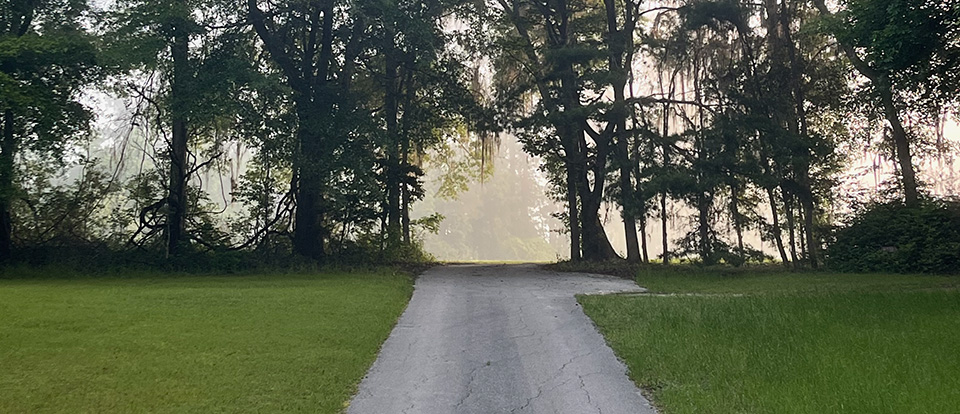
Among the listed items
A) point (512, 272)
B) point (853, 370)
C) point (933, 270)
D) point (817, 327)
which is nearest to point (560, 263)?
point (512, 272)

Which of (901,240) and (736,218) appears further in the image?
(736,218)

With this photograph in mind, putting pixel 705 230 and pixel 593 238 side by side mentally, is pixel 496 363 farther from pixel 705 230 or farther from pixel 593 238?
pixel 593 238

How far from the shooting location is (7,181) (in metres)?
19.1

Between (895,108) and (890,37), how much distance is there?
748cm

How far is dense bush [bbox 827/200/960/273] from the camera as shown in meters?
17.7

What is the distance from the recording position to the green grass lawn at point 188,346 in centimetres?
682

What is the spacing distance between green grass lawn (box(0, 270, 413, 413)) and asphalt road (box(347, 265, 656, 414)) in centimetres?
38

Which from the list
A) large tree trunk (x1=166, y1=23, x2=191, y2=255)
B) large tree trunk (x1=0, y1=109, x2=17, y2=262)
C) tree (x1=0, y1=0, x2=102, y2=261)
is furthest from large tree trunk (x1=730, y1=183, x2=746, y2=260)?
large tree trunk (x1=0, y1=109, x2=17, y2=262)

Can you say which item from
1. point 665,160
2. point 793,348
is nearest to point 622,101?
point 665,160

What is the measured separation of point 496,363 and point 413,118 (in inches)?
649

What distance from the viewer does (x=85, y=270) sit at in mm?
19969

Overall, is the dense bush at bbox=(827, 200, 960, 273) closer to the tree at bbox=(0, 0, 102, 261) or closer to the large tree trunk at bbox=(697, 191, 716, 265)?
the large tree trunk at bbox=(697, 191, 716, 265)

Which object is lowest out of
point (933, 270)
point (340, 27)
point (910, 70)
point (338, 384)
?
point (338, 384)

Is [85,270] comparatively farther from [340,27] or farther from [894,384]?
[894,384]
